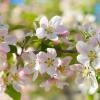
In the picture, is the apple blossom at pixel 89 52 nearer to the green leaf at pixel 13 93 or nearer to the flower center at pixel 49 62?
the flower center at pixel 49 62

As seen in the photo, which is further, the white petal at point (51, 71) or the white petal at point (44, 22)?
the white petal at point (44, 22)

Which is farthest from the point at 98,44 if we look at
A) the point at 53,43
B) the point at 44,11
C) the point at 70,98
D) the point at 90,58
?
the point at 44,11

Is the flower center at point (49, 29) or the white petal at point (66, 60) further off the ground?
the flower center at point (49, 29)

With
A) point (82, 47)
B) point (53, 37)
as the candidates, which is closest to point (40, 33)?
point (53, 37)

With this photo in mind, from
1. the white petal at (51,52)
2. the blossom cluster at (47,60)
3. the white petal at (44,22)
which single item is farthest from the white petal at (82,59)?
the white petal at (44,22)

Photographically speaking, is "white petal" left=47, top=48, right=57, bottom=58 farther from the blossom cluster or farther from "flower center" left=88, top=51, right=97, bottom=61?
"flower center" left=88, top=51, right=97, bottom=61

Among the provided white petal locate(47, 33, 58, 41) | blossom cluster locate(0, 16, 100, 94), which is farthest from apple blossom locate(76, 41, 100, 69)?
white petal locate(47, 33, 58, 41)

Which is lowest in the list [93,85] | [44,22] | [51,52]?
[93,85]

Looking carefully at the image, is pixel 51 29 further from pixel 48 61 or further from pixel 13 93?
pixel 13 93

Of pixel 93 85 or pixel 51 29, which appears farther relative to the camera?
pixel 51 29
